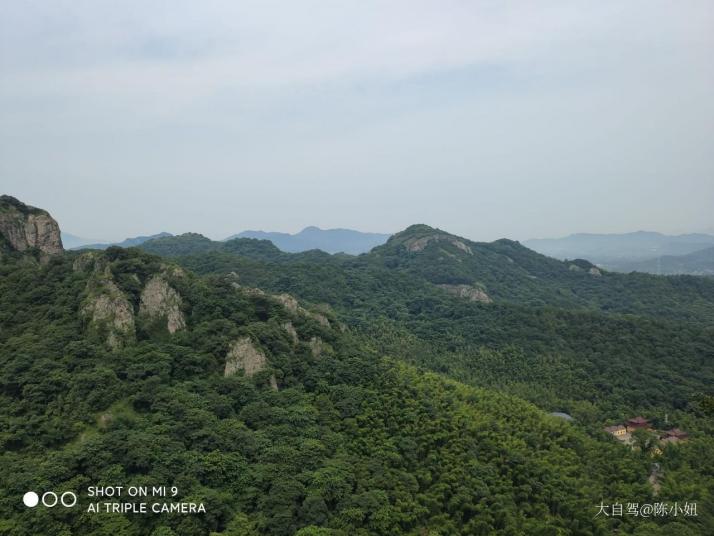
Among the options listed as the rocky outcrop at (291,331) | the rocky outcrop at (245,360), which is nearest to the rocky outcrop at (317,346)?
the rocky outcrop at (291,331)

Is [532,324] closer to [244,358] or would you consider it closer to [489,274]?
[244,358]

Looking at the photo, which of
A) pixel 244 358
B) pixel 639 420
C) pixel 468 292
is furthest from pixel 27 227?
pixel 468 292

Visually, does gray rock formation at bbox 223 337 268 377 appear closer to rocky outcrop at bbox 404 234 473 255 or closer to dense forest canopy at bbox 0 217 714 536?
dense forest canopy at bbox 0 217 714 536

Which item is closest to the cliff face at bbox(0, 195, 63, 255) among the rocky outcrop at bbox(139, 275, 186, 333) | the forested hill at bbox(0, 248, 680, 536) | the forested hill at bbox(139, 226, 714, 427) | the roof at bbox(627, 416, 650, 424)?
the forested hill at bbox(0, 248, 680, 536)

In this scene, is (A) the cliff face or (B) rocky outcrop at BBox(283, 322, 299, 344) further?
(A) the cliff face

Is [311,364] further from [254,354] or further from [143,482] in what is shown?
[143,482]

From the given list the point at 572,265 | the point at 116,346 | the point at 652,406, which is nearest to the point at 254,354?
the point at 116,346

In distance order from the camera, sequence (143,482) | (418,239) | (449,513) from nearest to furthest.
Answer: (143,482), (449,513), (418,239)
